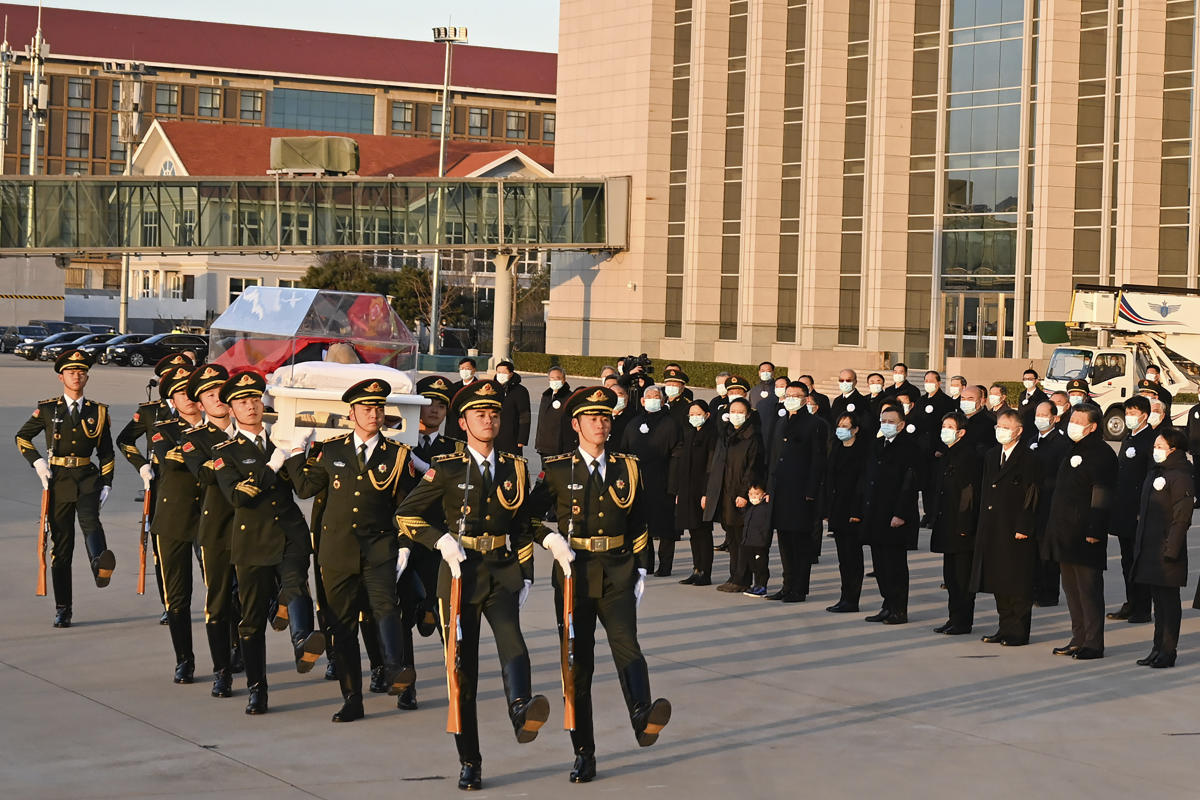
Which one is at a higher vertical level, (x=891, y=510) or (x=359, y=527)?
(x=359, y=527)

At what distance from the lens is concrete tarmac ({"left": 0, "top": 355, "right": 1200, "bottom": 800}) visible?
26.4 feet

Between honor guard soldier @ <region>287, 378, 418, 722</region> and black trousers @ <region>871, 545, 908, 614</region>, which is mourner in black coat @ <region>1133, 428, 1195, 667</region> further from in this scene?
honor guard soldier @ <region>287, 378, 418, 722</region>

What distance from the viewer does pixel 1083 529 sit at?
1236cm

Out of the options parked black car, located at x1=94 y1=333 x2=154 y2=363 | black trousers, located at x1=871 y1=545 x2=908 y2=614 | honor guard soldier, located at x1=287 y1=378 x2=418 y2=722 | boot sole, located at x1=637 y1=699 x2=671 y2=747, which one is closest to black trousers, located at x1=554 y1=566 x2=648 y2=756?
boot sole, located at x1=637 y1=699 x2=671 y2=747

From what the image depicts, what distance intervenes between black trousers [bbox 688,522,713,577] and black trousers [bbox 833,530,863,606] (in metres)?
1.58

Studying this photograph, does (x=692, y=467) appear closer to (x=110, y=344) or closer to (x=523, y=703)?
(x=523, y=703)

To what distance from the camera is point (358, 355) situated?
Answer: 31.7 m

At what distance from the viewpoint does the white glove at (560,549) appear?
8.07 m

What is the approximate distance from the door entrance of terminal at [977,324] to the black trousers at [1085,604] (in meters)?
43.6

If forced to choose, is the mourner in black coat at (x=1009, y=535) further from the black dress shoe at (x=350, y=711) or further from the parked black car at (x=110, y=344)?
the parked black car at (x=110, y=344)

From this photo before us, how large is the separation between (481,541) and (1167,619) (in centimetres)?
613

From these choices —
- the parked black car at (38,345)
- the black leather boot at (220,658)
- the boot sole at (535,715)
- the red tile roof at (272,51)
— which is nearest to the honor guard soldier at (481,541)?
the boot sole at (535,715)

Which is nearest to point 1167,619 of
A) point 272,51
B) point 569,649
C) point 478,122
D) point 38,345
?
point 569,649

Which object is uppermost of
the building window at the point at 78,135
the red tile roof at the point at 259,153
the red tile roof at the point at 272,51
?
the red tile roof at the point at 272,51
